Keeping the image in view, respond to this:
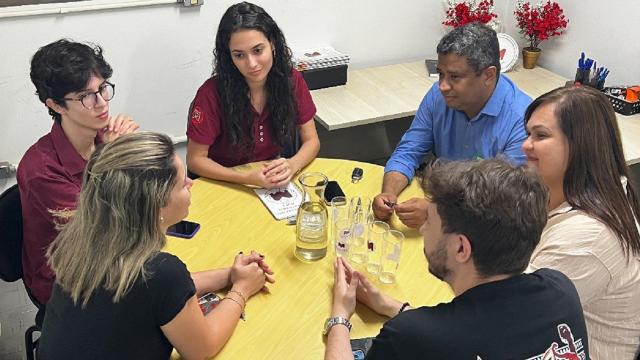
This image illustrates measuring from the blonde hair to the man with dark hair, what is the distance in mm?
598

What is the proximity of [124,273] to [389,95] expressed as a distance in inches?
90.3

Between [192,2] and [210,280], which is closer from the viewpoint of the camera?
[210,280]

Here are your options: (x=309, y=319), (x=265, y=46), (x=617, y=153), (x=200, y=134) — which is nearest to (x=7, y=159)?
(x=200, y=134)

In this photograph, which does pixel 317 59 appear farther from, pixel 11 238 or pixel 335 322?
pixel 335 322

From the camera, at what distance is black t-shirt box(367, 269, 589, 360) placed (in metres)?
1.21

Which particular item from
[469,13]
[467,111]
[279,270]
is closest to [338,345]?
[279,270]

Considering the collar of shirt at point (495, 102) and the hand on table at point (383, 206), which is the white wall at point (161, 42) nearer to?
the collar of shirt at point (495, 102)

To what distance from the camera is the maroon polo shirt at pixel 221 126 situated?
2.52 meters

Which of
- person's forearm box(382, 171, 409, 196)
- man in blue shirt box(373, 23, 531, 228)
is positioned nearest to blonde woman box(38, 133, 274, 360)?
man in blue shirt box(373, 23, 531, 228)

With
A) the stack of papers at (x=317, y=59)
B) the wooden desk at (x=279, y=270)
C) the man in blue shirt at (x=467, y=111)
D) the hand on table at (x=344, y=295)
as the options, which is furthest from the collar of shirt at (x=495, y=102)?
the stack of papers at (x=317, y=59)

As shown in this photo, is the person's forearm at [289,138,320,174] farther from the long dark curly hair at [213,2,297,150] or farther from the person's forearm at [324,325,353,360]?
the person's forearm at [324,325,353,360]

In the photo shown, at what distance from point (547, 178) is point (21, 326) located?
2.31 meters

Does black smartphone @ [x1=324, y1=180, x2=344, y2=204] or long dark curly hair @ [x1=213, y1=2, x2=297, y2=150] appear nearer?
black smartphone @ [x1=324, y1=180, x2=344, y2=204]

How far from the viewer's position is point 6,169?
306cm
